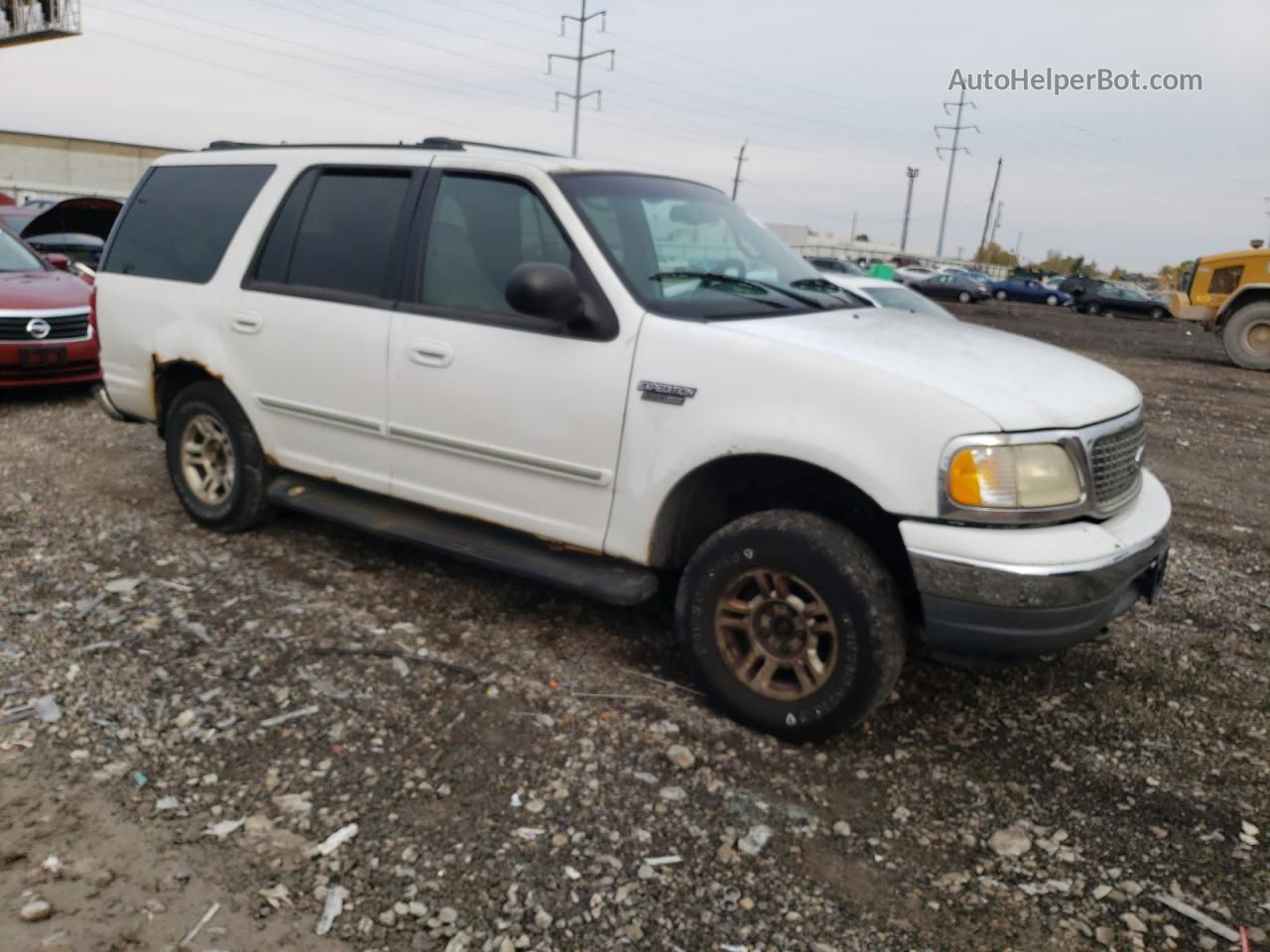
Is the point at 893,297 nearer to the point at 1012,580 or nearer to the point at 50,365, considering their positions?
the point at 50,365

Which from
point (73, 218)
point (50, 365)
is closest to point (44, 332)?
point (50, 365)

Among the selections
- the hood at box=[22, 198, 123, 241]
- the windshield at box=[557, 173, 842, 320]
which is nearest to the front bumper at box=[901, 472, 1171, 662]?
the windshield at box=[557, 173, 842, 320]

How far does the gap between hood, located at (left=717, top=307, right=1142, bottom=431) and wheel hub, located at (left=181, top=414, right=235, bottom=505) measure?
114 inches

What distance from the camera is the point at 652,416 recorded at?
3.54 meters

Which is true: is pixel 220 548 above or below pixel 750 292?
below

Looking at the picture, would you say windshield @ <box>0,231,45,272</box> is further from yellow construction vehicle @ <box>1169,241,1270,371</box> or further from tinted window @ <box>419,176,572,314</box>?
yellow construction vehicle @ <box>1169,241,1270,371</box>

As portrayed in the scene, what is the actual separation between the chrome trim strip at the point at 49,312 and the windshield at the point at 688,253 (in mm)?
6120

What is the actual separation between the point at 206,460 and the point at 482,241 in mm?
2140

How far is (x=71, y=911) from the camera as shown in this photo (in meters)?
2.53

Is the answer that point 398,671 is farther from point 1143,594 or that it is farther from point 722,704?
Result: point 1143,594

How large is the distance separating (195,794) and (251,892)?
54 cm

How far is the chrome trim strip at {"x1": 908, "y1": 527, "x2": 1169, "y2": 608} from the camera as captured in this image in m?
2.96

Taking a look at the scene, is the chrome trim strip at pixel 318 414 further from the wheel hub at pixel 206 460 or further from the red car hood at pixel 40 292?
the red car hood at pixel 40 292

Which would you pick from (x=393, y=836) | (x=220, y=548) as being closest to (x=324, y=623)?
(x=220, y=548)
